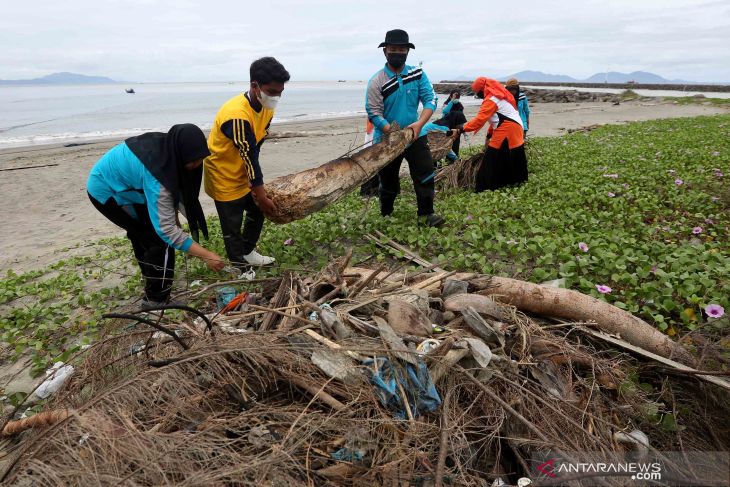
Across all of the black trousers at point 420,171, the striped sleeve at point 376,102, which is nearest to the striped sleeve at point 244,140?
the striped sleeve at point 376,102

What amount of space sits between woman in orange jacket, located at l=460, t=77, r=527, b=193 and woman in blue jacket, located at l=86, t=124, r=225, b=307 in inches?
171

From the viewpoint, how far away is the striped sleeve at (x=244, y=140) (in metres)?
A: 3.71

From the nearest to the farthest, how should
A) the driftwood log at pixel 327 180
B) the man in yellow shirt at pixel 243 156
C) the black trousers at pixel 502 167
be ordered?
the man in yellow shirt at pixel 243 156
the driftwood log at pixel 327 180
the black trousers at pixel 502 167

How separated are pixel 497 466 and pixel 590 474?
407 millimetres

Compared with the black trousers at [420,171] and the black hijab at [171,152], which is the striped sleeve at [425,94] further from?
the black hijab at [171,152]

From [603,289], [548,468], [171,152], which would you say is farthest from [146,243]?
[603,289]

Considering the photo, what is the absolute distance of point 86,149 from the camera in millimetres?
16766

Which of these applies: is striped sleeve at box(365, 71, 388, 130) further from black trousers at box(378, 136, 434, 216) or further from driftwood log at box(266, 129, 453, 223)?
black trousers at box(378, 136, 434, 216)

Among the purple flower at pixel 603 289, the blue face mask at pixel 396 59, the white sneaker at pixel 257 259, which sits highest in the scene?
the blue face mask at pixel 396 59

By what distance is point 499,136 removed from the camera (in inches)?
272

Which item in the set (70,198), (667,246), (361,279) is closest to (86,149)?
(70,198)

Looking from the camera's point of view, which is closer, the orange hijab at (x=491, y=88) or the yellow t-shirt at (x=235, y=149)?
the yellow t-shirt at (x=235, y=149)

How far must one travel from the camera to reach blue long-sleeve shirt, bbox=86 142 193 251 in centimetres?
316

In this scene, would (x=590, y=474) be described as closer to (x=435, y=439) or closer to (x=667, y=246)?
(x=435, y=439)
